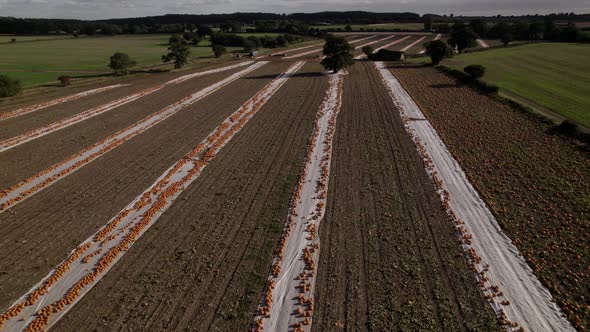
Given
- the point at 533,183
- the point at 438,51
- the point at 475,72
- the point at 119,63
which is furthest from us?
the point at 119,63

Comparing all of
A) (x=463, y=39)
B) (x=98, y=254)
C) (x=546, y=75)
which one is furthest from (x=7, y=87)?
(x=463, y=39)

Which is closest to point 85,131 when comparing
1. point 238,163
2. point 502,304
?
point 238,163

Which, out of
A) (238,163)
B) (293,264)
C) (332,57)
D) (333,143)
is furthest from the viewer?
(332,57)

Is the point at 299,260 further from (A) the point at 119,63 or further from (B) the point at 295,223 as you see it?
(A) the point at 119,63

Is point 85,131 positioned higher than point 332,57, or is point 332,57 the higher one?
point 332,57

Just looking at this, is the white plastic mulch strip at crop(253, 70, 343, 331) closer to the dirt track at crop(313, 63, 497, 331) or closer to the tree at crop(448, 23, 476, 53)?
the dirt track at crop(313, 63, 497, 331)

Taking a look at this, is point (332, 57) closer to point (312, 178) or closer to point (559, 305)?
point (312, 178)

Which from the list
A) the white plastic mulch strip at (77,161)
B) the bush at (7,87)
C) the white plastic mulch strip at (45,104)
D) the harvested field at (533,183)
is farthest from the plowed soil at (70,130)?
the harvested field at (533,183)
